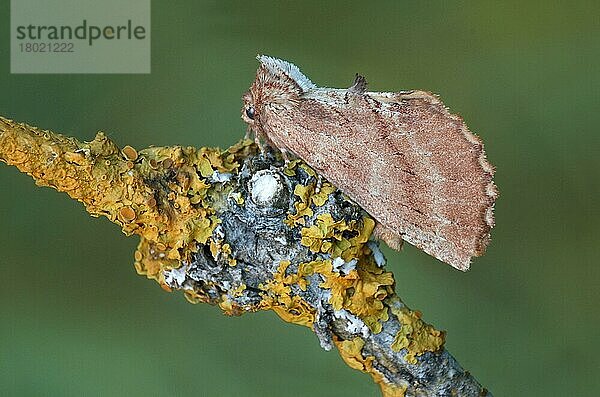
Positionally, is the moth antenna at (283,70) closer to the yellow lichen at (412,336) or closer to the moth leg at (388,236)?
the moth leg at (388,236)

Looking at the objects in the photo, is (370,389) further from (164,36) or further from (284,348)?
(164,36)

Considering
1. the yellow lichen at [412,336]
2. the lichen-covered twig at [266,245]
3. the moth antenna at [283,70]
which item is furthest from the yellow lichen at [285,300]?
the moth antenna at [283,70]

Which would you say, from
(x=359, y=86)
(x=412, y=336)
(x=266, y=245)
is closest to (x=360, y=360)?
(x=412, y=336)

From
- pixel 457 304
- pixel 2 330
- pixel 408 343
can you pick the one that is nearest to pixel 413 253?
pixel 457 304

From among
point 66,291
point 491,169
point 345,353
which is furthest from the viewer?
point 66,291

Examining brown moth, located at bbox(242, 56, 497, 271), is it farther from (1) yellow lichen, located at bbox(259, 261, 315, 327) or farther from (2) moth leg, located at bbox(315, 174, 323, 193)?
(1) yellow lichen, located at bbox(259, 261, 315, 327)

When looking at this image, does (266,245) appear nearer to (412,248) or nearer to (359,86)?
(359,86)
